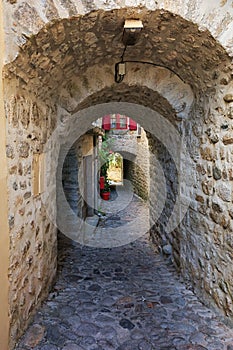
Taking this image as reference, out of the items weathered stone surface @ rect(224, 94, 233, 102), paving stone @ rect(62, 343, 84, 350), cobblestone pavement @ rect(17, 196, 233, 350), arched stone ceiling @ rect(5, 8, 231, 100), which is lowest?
cobblestone pavement @ rect(17, 196, 233, 350)

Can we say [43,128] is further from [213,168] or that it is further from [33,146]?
[213,168]

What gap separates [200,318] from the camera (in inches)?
91.2

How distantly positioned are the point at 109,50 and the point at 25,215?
1.48 meters

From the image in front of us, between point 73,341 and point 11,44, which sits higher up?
point 11,44

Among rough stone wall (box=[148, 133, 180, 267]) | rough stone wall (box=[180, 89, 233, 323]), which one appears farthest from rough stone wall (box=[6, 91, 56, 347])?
rough stone wall (box=[148, 133, 180, 267])

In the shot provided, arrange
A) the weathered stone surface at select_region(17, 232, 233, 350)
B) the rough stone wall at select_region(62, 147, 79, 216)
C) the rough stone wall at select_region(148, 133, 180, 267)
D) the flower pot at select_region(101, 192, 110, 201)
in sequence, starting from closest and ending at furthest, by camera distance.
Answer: the weathered stone surface at select_region(17, 232, 233, 350) → the rough stone wall at select_region(148, 133, 180, 267) → the rough stone wall at select_region(62, 147, 79, 216) → the flower pot at select_region(101, 192, 110, 201)

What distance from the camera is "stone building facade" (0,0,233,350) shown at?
171 centimetres

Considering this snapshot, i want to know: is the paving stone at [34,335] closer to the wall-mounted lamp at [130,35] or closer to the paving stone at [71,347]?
the paving stone at [71,347]

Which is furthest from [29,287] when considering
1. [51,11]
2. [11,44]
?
[51,11]

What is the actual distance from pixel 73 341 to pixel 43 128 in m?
1.65

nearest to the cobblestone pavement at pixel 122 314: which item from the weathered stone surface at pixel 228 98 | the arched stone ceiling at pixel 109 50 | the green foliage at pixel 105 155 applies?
the weathered stone surface at pixel 228 98

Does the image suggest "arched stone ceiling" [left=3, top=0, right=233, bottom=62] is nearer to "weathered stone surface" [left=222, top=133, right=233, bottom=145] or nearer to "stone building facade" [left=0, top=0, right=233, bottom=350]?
"stone building facade" [left=0, top=0, right=233, bottom=350]

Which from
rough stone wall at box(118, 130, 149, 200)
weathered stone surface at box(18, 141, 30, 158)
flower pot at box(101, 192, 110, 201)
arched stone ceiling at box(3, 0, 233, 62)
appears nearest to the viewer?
arched stone ceiling at box(3, 0, 233, 62)

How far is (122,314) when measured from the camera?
7.93 ft
